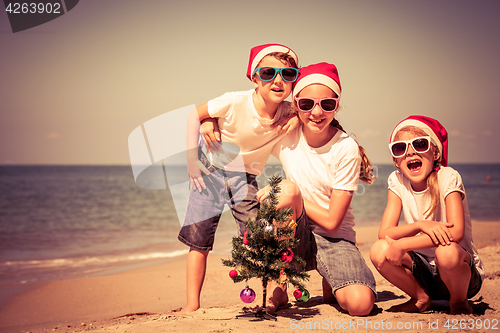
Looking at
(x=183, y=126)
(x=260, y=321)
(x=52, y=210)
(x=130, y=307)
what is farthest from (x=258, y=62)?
(x=52, y=210)

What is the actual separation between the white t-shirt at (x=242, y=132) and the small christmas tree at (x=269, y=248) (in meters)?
0.81

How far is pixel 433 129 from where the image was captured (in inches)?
104

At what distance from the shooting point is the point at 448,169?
8.37 ft

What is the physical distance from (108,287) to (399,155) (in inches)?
159

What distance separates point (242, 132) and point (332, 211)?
1.01 m

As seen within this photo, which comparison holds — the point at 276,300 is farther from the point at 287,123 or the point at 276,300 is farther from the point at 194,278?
the point at 287,123

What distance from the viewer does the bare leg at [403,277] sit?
A: 2.54m

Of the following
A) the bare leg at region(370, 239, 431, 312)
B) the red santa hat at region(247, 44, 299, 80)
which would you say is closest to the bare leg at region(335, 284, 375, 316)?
the bare leg at region(370, 239, 431, 312)

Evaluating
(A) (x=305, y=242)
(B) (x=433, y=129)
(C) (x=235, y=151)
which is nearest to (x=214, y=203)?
(C) (x=235, y=151)

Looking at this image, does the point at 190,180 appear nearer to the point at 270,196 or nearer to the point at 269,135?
the point at 269,135

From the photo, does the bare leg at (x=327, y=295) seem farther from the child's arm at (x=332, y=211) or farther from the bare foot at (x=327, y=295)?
the child's arm at (x=332, y=211)

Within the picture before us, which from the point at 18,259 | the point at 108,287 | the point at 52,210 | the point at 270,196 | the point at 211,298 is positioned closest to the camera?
the point at 270,196

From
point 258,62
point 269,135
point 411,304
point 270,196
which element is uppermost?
point 258,62

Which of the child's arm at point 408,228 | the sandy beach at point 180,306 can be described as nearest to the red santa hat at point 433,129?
the child's arm at point 408,228
